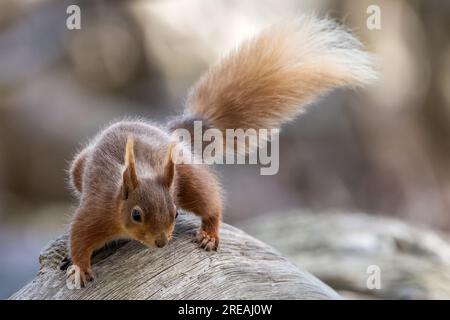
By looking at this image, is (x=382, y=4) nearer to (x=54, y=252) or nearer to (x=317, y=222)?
(x=317, y=222)

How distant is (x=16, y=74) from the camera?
4.94m

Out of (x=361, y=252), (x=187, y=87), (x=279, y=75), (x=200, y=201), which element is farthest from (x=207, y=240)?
(x=187, y=87)

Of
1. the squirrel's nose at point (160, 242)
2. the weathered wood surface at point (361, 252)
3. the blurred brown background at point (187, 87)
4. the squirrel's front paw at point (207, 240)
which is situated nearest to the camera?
the squirrel's nose at point (160, 242)

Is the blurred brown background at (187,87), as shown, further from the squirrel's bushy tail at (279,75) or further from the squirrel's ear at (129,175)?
the squirrel's ear at (129,175)

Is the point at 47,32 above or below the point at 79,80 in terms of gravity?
above

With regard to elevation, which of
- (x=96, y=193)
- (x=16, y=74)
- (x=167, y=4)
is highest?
(x=167, y=4)

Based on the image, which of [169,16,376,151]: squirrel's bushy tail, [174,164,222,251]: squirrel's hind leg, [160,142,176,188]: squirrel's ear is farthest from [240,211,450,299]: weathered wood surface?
[160,142,176,188]: squirrel's ear

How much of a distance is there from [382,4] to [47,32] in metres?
2.29

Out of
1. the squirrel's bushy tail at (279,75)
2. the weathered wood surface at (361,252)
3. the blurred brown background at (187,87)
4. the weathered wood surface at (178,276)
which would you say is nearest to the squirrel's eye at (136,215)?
the weathered wood surface at (178,276)

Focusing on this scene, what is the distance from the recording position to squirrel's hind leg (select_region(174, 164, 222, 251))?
1939 millimetres

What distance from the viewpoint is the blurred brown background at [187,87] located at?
4750mm

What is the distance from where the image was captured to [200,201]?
1.95 m
